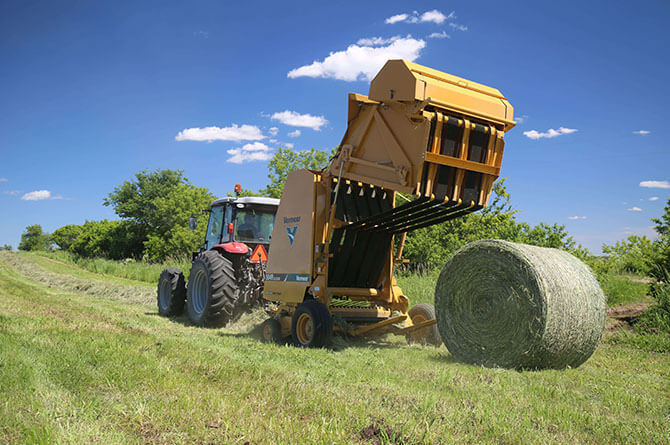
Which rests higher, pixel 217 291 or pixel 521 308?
pixel 521 308

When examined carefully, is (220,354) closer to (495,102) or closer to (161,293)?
(495,102)

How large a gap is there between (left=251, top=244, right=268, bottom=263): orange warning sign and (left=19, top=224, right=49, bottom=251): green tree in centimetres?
7367

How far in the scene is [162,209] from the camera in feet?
120

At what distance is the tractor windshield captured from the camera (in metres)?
9.43

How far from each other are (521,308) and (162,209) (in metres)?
34.5

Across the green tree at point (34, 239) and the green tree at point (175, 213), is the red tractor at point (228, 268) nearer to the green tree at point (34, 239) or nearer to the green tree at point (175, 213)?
the green tree at point (175, 213)

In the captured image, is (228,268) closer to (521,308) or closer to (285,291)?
(285,291)

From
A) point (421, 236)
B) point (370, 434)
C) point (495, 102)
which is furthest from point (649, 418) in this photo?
point (421, 236)

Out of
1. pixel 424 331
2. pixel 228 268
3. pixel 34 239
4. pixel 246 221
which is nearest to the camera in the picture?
pixel 424 331

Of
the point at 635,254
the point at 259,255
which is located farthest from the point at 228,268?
the point at 635,254

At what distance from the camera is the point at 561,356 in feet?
16.7

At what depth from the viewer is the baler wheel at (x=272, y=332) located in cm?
709

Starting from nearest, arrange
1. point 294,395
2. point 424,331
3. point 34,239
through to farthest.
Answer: point 294,395 → point 424,331 → point 34,239

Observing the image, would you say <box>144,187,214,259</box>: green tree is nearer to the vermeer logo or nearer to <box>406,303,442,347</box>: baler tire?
the vermeer logo
